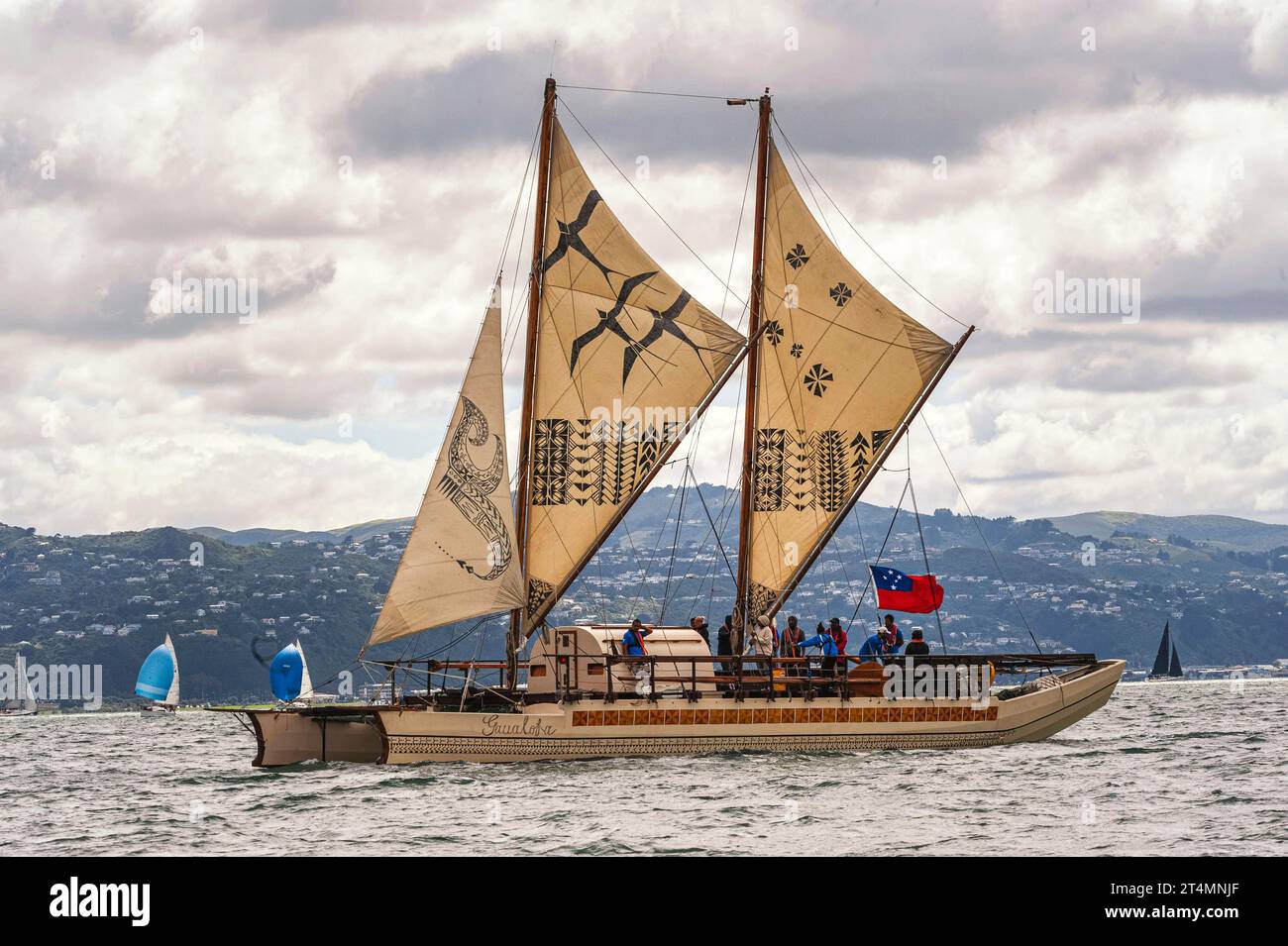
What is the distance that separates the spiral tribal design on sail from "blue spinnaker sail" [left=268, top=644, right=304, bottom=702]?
25578 mm

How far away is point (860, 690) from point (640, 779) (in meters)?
10.1

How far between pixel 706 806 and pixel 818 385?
851 inches

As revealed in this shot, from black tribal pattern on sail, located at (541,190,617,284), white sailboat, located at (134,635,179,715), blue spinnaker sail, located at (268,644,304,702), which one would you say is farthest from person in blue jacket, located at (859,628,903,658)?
white sailboat, located at (134,635,179,715)

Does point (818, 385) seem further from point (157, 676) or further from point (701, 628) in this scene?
point (157, 676)

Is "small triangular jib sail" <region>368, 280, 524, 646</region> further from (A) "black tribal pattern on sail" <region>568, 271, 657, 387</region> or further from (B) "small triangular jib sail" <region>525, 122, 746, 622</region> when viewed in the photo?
(A) "black tribal pattern on sail" <region>568, 271, 657, 387</region>

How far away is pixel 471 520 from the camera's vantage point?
46.8m

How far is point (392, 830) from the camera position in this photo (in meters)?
32.8

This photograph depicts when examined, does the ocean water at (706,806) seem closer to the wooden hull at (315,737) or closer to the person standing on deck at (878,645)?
the wooden hull at (315,737)

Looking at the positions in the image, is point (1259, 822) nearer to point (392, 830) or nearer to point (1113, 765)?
point (1113, 765)

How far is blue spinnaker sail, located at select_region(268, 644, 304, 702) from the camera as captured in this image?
7050cm

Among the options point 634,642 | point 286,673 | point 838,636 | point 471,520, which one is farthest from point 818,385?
point 286,673

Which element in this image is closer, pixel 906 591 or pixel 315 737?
pixel 315 737

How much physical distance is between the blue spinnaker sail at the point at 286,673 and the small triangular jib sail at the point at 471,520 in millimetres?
25349

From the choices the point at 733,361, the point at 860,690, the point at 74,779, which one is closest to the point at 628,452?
the point at 733,361
